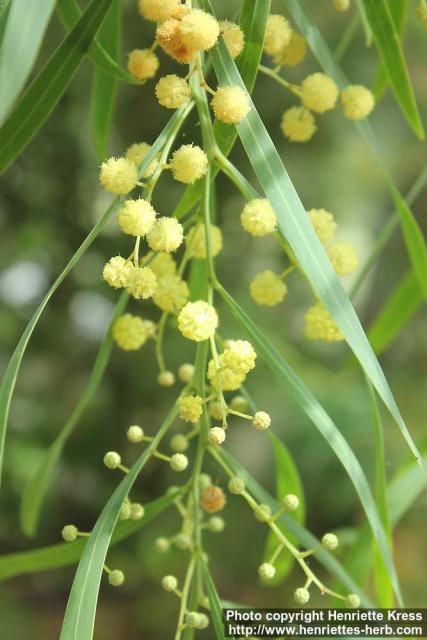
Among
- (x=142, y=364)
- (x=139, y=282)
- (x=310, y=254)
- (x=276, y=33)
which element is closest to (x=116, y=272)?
(x=139, y=282)

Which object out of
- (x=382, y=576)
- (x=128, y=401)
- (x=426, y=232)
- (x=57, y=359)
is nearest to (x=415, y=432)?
(x=426, y=232)

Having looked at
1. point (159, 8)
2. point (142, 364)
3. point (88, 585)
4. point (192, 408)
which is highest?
point (142, 364)

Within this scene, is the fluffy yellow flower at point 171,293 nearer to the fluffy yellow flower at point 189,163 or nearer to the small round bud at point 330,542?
the fluffy yellow flower at point 189,163

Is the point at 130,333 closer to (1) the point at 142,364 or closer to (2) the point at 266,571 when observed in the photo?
(2) the point at 266,571

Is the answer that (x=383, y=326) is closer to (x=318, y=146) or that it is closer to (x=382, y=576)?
(x=382, y=576)

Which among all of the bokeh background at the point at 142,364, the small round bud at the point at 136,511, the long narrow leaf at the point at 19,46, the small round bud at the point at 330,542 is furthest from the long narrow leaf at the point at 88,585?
the bokeh background at the point at 142,364

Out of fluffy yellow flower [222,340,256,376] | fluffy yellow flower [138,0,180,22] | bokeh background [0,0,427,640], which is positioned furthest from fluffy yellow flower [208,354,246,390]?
bokeh background [0,0,427,640]

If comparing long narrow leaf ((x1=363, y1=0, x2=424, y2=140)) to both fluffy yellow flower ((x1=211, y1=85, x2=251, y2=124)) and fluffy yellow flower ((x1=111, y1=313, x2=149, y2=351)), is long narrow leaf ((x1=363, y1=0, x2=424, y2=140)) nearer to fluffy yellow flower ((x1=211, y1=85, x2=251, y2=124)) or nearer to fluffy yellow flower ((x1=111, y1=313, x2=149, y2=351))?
fluffy yellow flower ((x1=211, y1=85, x2=251, y2=124))
